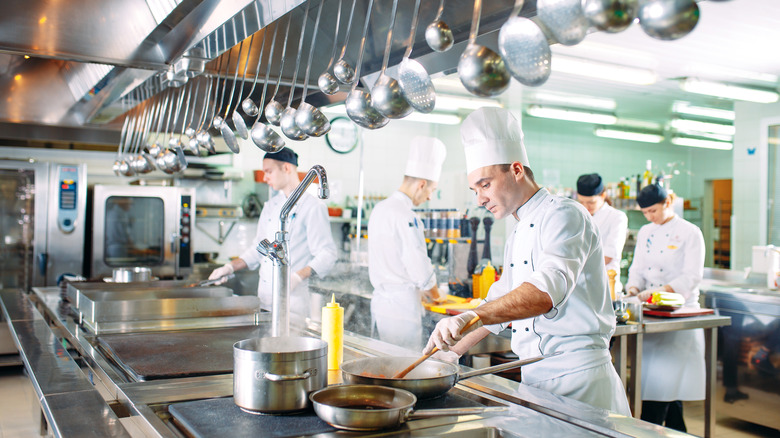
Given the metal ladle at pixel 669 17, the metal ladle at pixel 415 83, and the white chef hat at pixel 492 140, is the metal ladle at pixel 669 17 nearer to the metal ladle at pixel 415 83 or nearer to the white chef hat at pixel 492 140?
the metal ladle at pixel 415 83

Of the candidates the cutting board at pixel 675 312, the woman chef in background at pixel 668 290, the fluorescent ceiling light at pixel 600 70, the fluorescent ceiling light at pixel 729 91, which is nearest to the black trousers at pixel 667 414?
the woman chef in background at pixel 668 290

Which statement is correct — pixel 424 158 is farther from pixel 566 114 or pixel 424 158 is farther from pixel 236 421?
pixel 566 114

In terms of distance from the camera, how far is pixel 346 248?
7820mm

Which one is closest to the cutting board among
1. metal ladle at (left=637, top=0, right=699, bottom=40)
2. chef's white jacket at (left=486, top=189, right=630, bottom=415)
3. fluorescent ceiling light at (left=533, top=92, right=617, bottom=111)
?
chef's white jacket at (left=486, top=189, right=630, bottom=415)

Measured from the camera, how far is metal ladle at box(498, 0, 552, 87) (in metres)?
1.10

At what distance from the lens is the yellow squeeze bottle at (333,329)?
1.69m

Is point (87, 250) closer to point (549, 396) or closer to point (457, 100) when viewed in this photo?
point (457, 100)

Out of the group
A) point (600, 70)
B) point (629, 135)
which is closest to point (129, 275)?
point (600, 70)

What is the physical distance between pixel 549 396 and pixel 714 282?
199 inches

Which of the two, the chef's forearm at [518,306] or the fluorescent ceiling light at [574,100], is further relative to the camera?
the fluorescent ceiling light at [574,100]

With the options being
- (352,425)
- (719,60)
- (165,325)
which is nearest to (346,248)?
(719,60)

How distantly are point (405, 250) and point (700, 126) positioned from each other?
27.4 feet

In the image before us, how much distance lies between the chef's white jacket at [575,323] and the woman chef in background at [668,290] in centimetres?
203

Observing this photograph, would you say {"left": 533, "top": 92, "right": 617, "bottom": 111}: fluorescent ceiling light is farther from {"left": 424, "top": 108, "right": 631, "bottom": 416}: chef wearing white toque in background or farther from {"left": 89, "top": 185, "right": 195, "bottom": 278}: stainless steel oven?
{"left": 424, "top": 108, "right": 631, "bottom": 416}: chef wearing white toque in background
